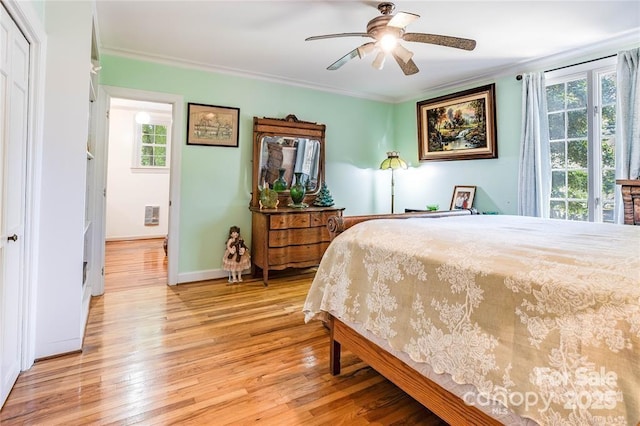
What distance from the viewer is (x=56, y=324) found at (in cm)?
212

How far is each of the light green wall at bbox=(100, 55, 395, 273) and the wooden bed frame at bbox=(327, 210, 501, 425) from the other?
7.66ft

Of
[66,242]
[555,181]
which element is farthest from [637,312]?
[555,181]

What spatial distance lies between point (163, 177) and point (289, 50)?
14.8 feet

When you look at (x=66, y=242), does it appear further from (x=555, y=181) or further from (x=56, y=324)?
(x=555, y=181)

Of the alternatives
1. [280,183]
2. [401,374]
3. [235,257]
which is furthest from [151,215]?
[401,374]

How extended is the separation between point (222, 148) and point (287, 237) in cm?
132

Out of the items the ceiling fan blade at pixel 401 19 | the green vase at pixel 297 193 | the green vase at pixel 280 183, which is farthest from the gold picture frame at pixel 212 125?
the ceiling fan blade at pixel 401 19

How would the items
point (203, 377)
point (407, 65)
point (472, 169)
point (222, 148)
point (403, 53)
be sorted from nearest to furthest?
point (203, 377) < point (403, 53) < point (407, 65) < point (222, 148) < point (472, 169)

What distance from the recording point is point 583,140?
326 centimetres

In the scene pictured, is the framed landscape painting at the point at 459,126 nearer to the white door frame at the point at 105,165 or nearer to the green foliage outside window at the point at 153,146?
the white door frame at the point at 105,165

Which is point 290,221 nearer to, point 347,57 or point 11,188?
point 347,57

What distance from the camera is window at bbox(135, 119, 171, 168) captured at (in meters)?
6.47

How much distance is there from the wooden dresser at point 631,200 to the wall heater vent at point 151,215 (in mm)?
6947

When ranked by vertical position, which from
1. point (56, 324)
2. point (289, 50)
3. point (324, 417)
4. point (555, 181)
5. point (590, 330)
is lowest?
point (324, 417)
